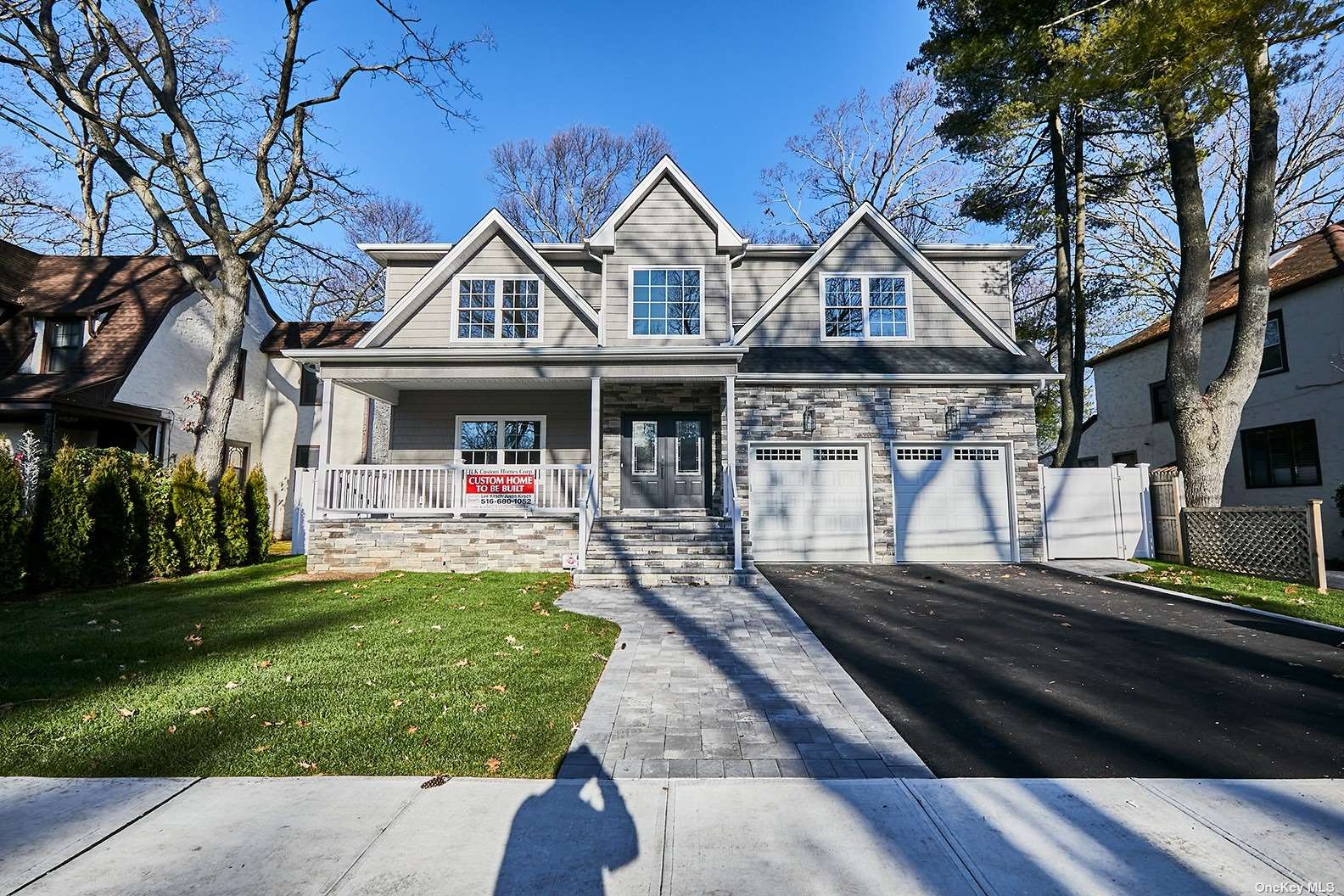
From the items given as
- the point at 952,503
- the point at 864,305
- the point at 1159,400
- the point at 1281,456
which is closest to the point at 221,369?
the point at 864,305

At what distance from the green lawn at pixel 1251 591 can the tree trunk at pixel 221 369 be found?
56.7 ft

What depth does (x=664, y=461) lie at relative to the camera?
12469 millimetres

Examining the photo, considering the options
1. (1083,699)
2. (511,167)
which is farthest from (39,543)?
(511,167)

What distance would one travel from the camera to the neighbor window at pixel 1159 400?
17.4m

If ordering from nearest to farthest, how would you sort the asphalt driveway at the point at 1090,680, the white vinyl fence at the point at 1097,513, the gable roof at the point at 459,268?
the asphalt driveway at the point at 1090,680 → the white vinyl fence at the point at 1097,513 → the gable roof at the point at 459,268

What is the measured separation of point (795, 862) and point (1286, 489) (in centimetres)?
1821

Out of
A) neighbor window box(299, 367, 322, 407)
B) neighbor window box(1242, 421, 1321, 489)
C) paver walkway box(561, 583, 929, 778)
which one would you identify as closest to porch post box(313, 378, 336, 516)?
paver walkway box(561, 583, 929, 778)

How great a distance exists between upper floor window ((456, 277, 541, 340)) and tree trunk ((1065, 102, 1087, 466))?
13.0 m

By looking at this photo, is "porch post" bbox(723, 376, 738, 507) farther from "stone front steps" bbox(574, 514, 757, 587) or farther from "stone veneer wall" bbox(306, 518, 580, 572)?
"stone veneer wall" bbox(306, 518, 580, 572)

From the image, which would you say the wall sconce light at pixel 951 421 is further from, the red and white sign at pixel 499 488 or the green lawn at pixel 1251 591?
the red and white sign at pixel 499 488

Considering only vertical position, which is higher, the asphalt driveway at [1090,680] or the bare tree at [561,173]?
the bare tree at [561,173]

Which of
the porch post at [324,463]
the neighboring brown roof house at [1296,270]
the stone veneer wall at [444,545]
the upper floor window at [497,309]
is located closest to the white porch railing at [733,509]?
the stone veneer wall at [444,545]

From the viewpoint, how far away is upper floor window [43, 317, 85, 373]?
15039 millimetres

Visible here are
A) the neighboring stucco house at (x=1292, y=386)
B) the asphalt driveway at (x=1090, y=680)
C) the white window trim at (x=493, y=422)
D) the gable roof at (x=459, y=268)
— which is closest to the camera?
the asphalt driveway at (x=1090, y=680)
